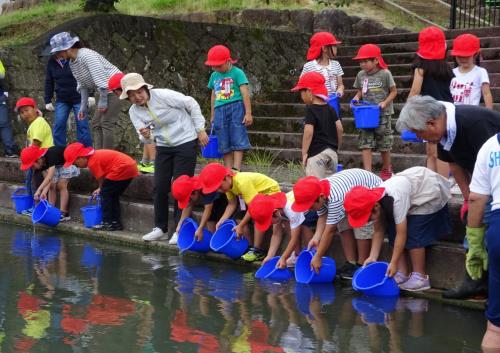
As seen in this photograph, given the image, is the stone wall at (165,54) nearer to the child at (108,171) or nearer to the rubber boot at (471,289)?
the child at (108,171)

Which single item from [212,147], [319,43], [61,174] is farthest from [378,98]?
[61,174]

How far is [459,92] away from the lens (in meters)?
7.31

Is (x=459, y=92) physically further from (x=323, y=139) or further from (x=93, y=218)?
(x=93, y=218)

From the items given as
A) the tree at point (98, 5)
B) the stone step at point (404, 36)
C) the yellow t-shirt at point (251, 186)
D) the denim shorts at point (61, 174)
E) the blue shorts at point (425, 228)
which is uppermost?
the tree at point (98, 5)

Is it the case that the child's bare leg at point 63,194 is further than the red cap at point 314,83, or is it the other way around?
the child's bare leg at point 63,194

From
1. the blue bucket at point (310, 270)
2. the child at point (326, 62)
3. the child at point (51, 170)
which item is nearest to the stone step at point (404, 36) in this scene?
the child at point (326, 62)

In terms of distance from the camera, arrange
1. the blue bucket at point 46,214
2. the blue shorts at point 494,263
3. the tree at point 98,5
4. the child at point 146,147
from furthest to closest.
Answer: the tree at point 98,5
the blue bucket at point 46,214
the child at point 146,147
the blue shorts at point 494,263

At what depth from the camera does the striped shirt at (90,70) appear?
9242mm

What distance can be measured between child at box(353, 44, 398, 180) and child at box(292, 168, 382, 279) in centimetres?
164

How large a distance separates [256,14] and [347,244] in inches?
340

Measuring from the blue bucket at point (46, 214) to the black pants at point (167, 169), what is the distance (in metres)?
1.44

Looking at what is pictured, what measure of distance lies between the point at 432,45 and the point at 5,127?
606cm

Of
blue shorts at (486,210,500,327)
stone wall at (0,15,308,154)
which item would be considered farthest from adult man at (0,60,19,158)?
blue shorts at (486,210,500,327)

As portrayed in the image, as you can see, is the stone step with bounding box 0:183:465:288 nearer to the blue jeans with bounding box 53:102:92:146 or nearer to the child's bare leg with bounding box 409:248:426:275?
the child's bare leg with bounding box 409:248:426:275
